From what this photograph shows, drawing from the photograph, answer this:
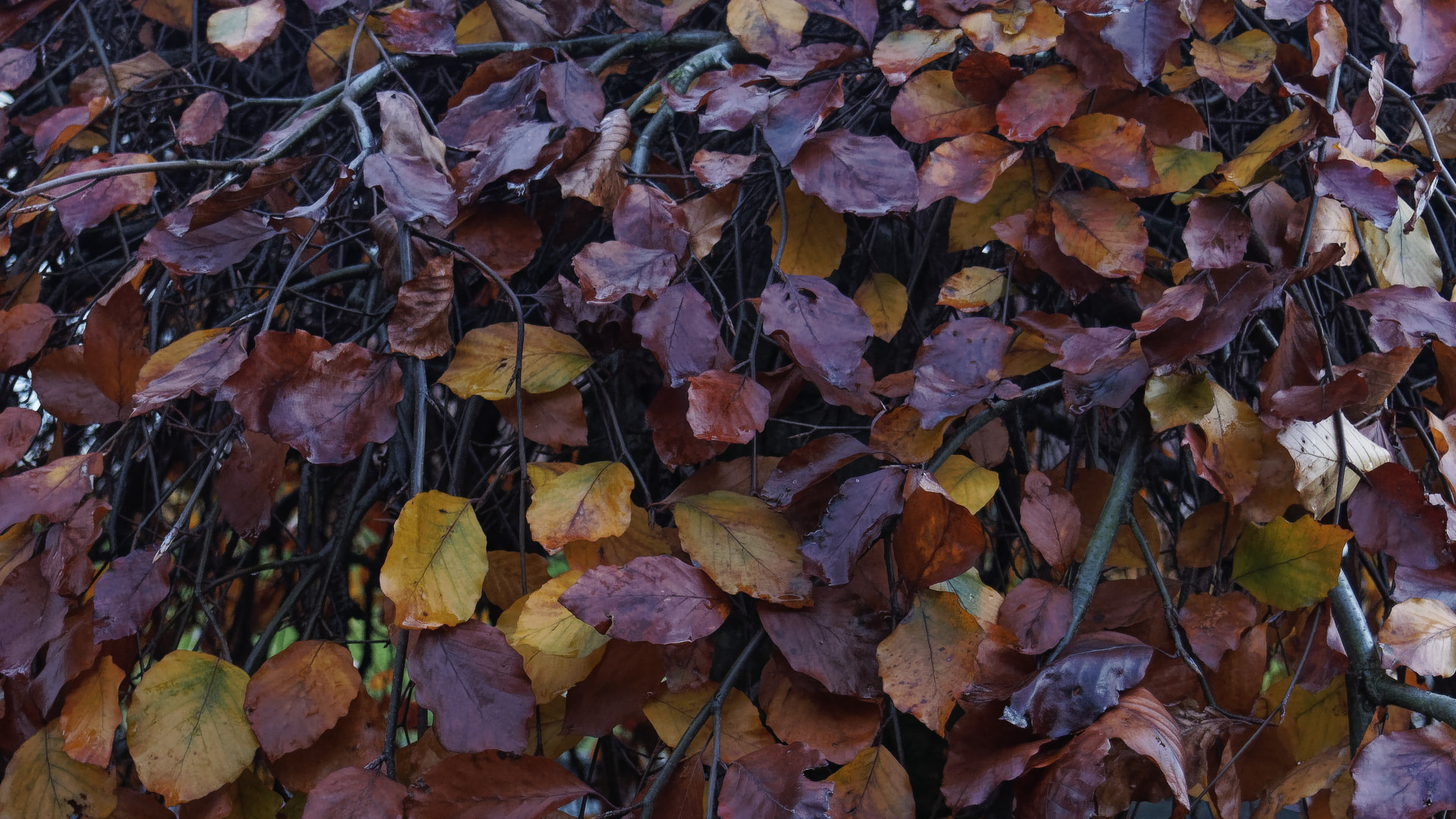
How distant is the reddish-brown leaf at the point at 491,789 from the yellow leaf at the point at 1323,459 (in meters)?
0.50

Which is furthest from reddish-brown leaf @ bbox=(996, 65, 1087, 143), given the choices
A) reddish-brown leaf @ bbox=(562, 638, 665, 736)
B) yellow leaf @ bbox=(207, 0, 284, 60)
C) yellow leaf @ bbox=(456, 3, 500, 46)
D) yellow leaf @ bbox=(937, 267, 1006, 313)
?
yellow leaf @ bbox=(207, 0, 284, 60)

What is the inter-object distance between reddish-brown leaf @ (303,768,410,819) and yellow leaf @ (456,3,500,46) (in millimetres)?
729

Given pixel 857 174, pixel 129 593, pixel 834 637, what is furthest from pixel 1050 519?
pixel 129 593

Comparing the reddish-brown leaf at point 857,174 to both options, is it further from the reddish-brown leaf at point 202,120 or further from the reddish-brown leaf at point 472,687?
the reddish-brown leaf at point 202,120

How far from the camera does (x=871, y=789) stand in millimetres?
570

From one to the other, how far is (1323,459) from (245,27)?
97 cm

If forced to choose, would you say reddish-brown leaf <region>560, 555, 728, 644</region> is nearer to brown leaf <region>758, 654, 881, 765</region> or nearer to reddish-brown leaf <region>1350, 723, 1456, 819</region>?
brown leaf <region>758, 654, 881, 765</region>

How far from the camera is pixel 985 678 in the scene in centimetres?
54

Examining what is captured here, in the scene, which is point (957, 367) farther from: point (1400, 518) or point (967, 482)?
point (1400, 518)

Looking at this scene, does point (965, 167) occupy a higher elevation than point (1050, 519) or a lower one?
higher

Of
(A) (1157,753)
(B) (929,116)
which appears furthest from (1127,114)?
(A) (1157,753)

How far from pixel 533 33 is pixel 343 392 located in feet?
1.38

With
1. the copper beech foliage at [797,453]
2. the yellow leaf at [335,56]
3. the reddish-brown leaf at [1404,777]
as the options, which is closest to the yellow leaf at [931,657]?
the copper beech foliage at [797,453]

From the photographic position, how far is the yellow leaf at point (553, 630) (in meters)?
0.58
